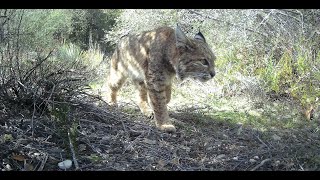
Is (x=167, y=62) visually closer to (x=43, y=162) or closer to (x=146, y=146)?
(x=146, y=146)

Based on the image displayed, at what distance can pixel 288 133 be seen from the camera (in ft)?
15.4

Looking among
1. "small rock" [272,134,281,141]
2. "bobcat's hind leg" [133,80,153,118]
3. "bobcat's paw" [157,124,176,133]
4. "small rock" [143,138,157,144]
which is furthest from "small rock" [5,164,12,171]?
"small rock" [272,134,281,141]

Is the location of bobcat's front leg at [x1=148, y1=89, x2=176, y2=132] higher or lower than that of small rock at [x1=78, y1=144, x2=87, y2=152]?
higher

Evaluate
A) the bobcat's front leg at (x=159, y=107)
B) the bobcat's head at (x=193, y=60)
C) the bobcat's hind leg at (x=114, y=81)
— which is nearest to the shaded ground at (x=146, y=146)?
the bobcat's front leg at (x=159, y=107)

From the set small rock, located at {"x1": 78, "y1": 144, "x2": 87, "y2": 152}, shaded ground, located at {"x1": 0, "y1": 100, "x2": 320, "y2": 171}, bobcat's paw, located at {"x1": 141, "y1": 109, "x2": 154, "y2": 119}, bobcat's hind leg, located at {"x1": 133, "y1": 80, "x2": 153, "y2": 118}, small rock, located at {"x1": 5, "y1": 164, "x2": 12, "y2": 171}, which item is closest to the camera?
small rock, located at {"x1": 5, "y1": 164, "x2": 12, "y2": 171}

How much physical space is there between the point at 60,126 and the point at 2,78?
1028 millimetres

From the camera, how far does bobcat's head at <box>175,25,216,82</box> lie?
4859mm

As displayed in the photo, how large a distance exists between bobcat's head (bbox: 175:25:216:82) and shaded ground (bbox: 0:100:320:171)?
694mm

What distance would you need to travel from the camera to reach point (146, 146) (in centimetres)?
400

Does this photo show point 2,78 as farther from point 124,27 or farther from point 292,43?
point 124,27

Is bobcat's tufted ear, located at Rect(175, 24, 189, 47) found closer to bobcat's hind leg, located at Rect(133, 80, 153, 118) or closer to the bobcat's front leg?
the bobcat's front leg

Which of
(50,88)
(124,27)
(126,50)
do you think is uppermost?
(124,27)
